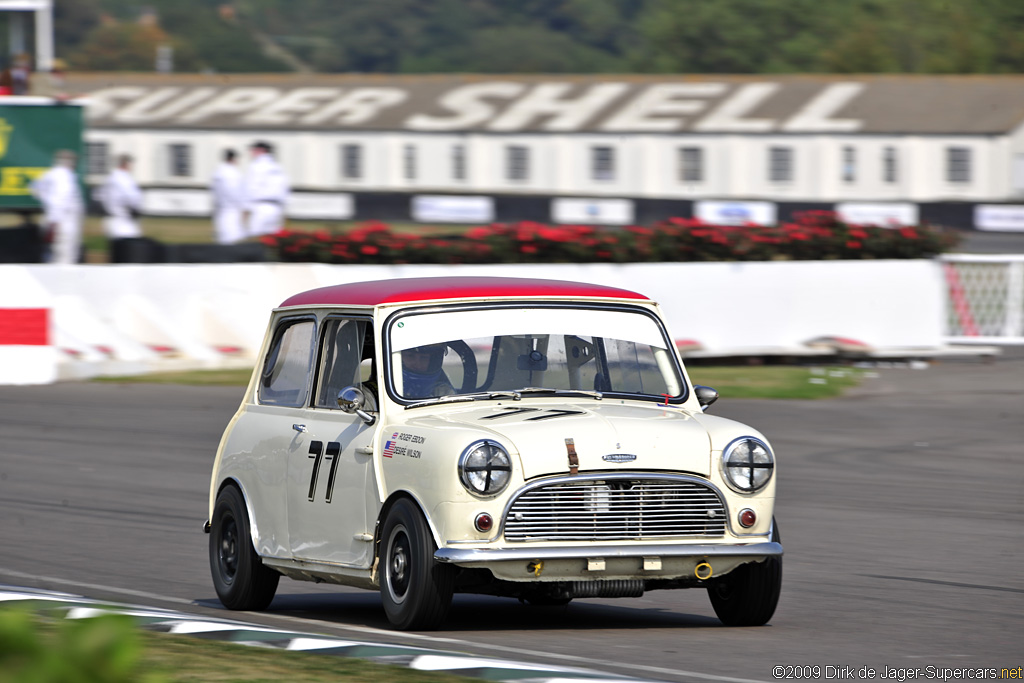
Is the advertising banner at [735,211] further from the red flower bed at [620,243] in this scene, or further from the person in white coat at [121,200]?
the red flower bed at [620,243]

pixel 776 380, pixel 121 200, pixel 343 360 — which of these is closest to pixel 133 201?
pixel 121 200

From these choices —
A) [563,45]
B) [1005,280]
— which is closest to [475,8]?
[563,45]

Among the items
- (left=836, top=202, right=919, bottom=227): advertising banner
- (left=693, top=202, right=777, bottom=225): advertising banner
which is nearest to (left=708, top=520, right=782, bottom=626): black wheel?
(left=836, top=202, right=919, bottom=227): advertising banner

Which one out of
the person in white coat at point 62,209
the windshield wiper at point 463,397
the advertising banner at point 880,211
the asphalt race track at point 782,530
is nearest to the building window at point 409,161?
the advertising banner at point 880,211

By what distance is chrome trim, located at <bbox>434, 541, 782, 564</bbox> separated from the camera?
6480 mm

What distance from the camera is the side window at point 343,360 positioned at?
297 inches

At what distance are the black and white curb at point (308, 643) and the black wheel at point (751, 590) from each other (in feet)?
4.82

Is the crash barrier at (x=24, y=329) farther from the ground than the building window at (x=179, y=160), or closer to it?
closer to it

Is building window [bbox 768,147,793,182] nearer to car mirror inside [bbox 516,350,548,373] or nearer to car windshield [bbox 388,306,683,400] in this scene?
car windshield [bbox 388,306,683,400]

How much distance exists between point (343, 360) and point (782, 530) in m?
4.04

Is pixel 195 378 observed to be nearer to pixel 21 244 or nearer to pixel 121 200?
pixel 21 244

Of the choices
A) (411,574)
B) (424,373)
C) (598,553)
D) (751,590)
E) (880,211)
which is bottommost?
(751,590)

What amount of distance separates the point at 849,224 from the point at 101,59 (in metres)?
137

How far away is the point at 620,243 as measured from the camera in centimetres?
2139
